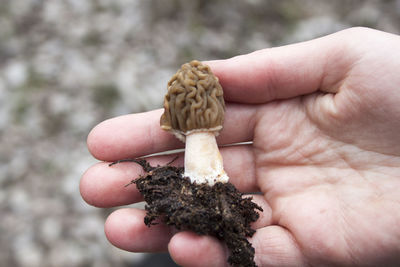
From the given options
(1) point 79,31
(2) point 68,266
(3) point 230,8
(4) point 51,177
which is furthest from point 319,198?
(1) point 79,31

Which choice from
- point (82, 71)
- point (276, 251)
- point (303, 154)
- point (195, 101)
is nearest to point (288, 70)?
point (303, 154)

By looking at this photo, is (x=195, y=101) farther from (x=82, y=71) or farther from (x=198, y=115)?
(x=82, y=71)

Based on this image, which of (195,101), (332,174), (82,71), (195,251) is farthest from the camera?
(82,71)

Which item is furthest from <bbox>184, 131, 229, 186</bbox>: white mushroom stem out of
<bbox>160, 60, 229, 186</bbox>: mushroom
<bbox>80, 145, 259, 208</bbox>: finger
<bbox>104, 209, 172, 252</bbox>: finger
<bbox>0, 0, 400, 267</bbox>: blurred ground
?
<bbox>0, 0, 400, 267</bbox>: blurred ground

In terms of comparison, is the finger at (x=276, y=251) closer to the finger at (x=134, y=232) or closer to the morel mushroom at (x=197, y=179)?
→ the morel mushroom at (x=197, y=179)

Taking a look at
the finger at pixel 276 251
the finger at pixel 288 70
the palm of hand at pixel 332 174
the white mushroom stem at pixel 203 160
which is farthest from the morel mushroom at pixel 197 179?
the palm of hand at pixel 332 174

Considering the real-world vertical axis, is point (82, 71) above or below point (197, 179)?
above
